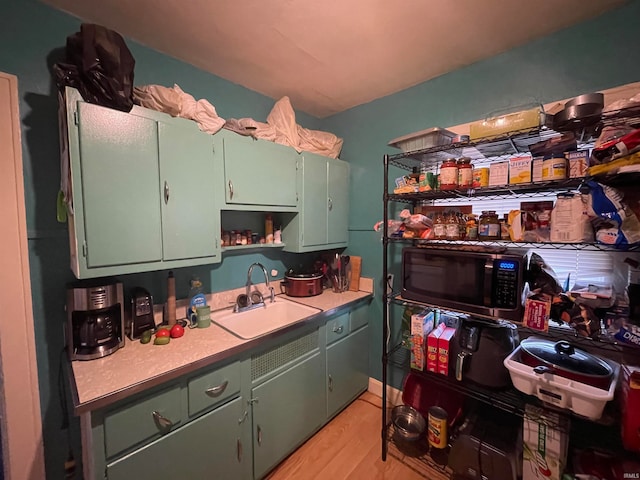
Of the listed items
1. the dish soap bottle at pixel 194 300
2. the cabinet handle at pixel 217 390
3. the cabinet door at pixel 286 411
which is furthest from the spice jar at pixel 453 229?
the dish soap bottle at pixel 194 300

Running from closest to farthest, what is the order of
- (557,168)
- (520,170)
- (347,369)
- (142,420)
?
(142,420) < (557,168) < (520,170) < (347,369)

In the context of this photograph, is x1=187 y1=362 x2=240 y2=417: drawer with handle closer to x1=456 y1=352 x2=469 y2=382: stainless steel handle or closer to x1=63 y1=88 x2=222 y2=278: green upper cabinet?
x1=63 y1=88 x2=222 y2=278: green upper cabinet

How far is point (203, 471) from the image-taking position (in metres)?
1.24

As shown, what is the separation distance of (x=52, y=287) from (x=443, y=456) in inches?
95.1

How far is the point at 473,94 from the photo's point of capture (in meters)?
1.77

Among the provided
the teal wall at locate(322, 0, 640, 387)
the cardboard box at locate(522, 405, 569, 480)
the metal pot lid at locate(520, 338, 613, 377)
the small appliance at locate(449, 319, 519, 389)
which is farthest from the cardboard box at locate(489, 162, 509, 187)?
the cardboard box at locate(522, 405, 569, 480)

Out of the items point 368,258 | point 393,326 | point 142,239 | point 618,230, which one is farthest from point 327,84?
point 393,326

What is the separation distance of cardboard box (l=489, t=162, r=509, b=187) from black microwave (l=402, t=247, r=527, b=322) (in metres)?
0.35

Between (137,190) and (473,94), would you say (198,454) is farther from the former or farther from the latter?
(473,94)

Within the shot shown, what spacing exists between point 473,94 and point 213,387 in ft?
7.63

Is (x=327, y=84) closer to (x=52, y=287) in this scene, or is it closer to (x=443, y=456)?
(x=52, y=287)

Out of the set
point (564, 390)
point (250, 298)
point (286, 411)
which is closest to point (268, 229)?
point (250, 298)

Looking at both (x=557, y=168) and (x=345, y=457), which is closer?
(x=557, y=168)

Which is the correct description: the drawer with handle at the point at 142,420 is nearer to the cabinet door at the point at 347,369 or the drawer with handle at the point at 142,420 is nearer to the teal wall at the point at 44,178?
the teal wall at the point at 44,178
